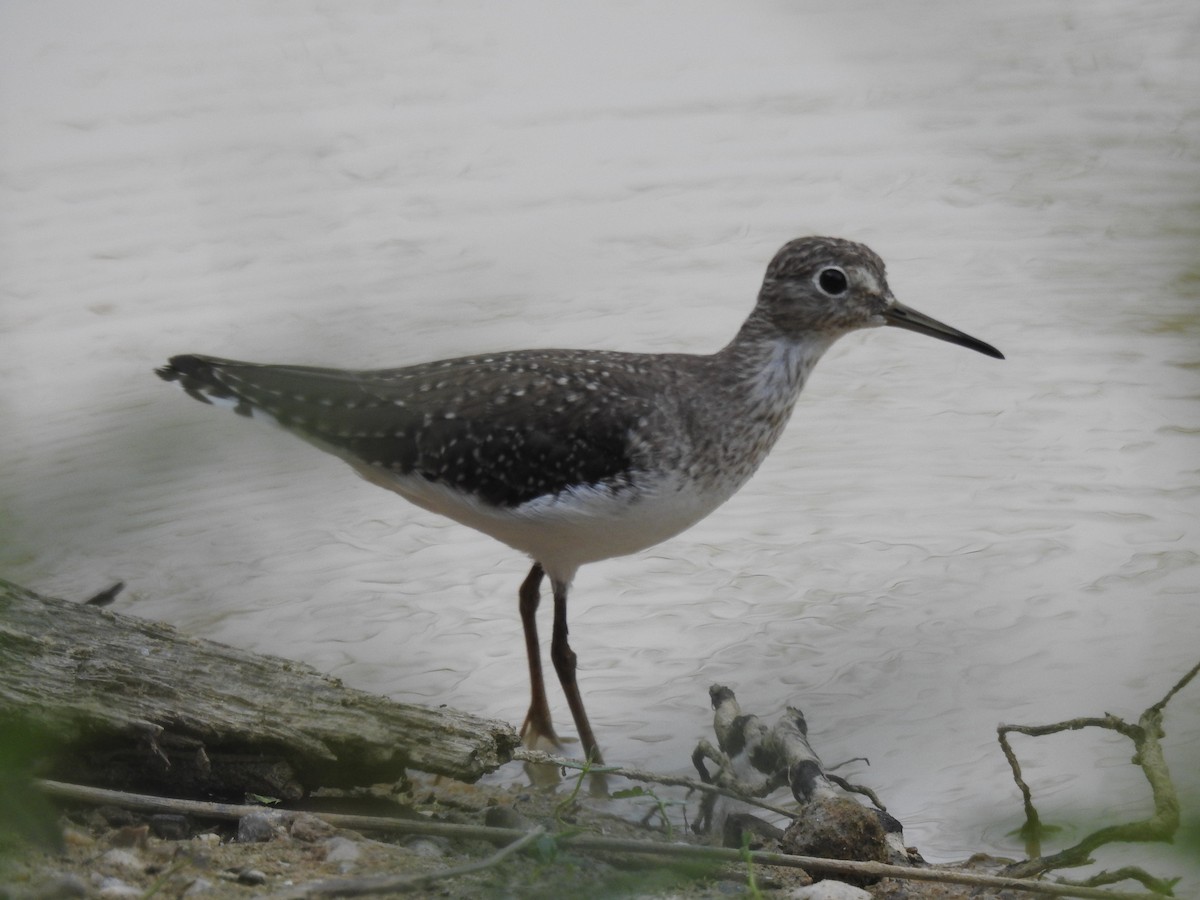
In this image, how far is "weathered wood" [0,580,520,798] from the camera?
15.6 ft

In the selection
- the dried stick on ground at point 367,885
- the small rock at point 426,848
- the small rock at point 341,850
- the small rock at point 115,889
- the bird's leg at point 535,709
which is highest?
the dried stick on ground at point 367,885

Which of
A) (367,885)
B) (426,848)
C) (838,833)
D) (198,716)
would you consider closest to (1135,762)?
(838,833)

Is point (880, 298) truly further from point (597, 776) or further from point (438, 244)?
point (438, 244)

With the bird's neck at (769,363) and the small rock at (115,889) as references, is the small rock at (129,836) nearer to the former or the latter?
the small rock at (115,889)

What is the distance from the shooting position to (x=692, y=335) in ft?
31.6

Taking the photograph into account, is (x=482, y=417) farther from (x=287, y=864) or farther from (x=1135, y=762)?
(x=1135, y=762)

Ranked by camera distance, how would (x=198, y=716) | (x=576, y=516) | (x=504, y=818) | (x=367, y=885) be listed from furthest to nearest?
(x=576, y=516)
(x=504, y=818)
(x=198, y=716)
(x=367, y=885)

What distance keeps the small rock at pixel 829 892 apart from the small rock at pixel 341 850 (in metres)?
1.34

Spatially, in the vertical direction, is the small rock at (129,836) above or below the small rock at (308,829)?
above

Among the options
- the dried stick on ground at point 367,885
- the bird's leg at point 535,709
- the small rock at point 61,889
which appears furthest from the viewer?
the bird's leg at point 535,709

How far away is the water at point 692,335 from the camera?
12.0 ft

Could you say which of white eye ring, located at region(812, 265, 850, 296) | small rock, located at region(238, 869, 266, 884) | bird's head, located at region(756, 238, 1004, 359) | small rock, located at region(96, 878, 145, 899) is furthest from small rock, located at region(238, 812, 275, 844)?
white eye ring, located at region(812, 265, 850, 296)

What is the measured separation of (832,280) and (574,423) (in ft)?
4.66

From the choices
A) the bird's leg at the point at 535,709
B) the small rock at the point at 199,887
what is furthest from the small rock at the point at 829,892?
the bird's leg at the point at 535,709
